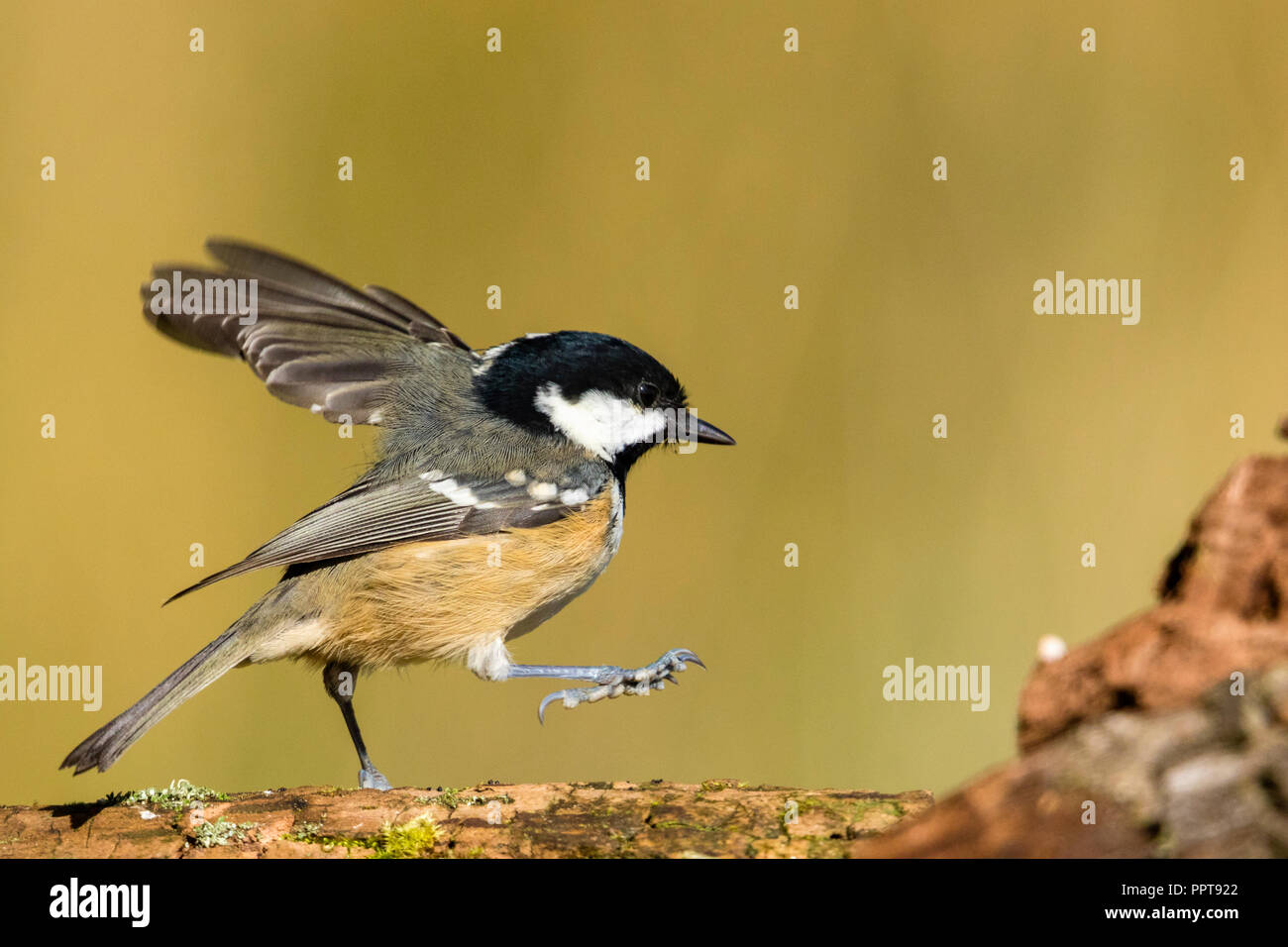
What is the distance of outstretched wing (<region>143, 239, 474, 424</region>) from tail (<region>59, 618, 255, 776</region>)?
91 cm

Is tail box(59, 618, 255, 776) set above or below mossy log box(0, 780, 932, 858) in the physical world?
above

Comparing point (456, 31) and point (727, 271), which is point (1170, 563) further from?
point (456, 31)

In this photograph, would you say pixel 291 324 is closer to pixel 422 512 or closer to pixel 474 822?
pixel 422 512

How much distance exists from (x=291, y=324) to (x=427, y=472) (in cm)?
83

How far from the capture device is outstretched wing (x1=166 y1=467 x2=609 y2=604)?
129 inches

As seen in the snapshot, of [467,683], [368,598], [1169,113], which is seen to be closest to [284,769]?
[467,683]

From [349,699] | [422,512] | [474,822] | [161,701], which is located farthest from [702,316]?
[474,822]

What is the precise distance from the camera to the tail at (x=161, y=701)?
274cm

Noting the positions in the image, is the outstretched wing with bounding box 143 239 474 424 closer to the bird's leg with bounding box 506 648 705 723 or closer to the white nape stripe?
the white nape stripe

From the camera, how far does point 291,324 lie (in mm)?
3822
